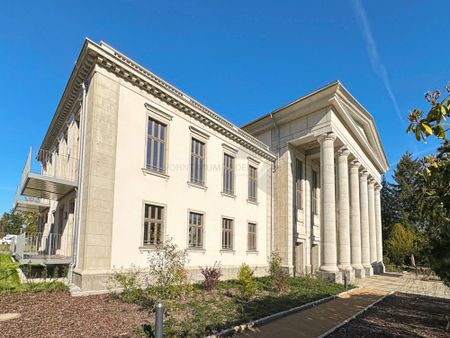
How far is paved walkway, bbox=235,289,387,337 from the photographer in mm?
8000

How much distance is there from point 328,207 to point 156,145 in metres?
12.7

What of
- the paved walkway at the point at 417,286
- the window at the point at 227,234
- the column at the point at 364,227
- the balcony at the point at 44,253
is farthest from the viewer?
the column at the point at 364,227

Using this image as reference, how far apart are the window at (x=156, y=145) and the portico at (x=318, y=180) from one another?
11.0 metres

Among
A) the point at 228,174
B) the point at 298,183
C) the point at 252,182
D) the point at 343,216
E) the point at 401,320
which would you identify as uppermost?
the point at 298,183

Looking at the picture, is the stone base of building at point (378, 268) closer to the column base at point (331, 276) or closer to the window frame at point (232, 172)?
the column base at point (331, 276)

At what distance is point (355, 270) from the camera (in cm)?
2427

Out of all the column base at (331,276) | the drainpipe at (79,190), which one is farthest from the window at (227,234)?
the drainpipe at (79,190)

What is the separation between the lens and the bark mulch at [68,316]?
6926 mm

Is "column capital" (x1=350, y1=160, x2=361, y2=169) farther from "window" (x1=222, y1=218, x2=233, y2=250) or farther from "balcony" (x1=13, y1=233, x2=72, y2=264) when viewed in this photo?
"balcony" (x1=13, y1=233, x2=72, y2=264)

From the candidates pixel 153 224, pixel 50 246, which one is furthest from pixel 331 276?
pixel 50 246

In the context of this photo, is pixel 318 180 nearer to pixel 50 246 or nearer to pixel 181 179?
pixel 181 179

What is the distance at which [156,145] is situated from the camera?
568 inches

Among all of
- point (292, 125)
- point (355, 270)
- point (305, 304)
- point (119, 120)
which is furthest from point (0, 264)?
point (355, 270)

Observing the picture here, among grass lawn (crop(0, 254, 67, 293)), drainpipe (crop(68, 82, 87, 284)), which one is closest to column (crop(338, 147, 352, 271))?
drainpipe (crop(68, 82, 87, 284))
